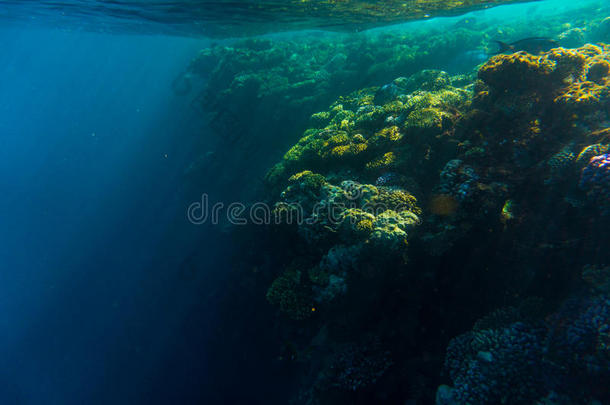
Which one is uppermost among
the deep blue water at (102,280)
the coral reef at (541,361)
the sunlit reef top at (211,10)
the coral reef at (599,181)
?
the sunlit reef top at (211,10)

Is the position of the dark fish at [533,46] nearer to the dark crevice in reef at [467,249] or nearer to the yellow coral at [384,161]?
the dark crevice in reef at [467,249]

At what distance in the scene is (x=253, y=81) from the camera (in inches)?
688

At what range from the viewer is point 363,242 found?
510 centimetres

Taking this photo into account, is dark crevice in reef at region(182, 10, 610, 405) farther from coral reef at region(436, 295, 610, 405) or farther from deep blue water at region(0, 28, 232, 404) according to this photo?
deep blue water at region(0, 28, 232, 404)

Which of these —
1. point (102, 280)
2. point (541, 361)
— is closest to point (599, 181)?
→ point (541, 361)

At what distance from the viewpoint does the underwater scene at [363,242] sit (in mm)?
4180

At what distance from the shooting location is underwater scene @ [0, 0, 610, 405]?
4180mm

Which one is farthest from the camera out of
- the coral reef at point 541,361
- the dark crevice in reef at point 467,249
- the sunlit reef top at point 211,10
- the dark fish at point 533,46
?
the sunlit reef top at point 211,10

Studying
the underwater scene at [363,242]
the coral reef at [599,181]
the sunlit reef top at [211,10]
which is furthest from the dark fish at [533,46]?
the sunlit reef top at [211,10]

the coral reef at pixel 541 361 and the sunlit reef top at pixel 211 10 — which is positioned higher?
the sunlit reef top at pixel 211 10

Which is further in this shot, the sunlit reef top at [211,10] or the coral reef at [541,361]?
the sunlit reef top at [211,10]

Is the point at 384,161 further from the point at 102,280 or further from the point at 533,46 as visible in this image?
the point at 102,280

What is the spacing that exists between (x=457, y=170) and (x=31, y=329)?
37.2 meters

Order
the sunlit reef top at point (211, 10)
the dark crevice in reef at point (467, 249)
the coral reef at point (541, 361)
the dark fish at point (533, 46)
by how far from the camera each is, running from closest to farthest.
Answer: the coral reef at point (541, 361), the dark crevice in reef at point (467, 249), the dark fish at point (533, 46), the sunlit reef top at point (211, 10)
